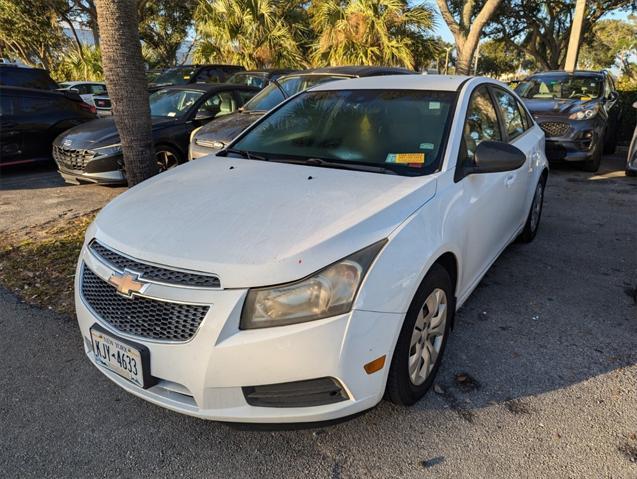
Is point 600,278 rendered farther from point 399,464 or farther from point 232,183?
point 232,183

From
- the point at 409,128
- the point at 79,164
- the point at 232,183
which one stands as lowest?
the point at 79,164

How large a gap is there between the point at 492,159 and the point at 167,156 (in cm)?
528

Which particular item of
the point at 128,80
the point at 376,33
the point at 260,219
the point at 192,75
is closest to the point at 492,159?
the point at 260,219

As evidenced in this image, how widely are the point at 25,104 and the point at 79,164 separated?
96.9 inches

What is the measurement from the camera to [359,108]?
10.8 feet

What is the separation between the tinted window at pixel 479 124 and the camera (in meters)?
2.95

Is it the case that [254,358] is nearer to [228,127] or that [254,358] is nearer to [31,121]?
[228,127]

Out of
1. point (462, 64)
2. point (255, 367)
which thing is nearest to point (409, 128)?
point (255, 367)

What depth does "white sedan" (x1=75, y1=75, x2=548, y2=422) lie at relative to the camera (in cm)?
189

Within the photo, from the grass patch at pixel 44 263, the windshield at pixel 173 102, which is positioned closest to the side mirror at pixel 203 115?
the windshield at pixel 173 102

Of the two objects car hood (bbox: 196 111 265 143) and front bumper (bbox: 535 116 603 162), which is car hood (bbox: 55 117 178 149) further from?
front bumper (bbox: 535 116 603 162)

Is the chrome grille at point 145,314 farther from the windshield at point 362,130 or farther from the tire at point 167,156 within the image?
the tire at point 167,156

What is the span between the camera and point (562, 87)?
29.2 ft

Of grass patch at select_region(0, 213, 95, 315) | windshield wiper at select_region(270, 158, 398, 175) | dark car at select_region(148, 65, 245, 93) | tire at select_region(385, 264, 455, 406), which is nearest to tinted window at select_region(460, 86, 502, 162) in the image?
windshield wiper at select_region(270, 158, 398, 175)
